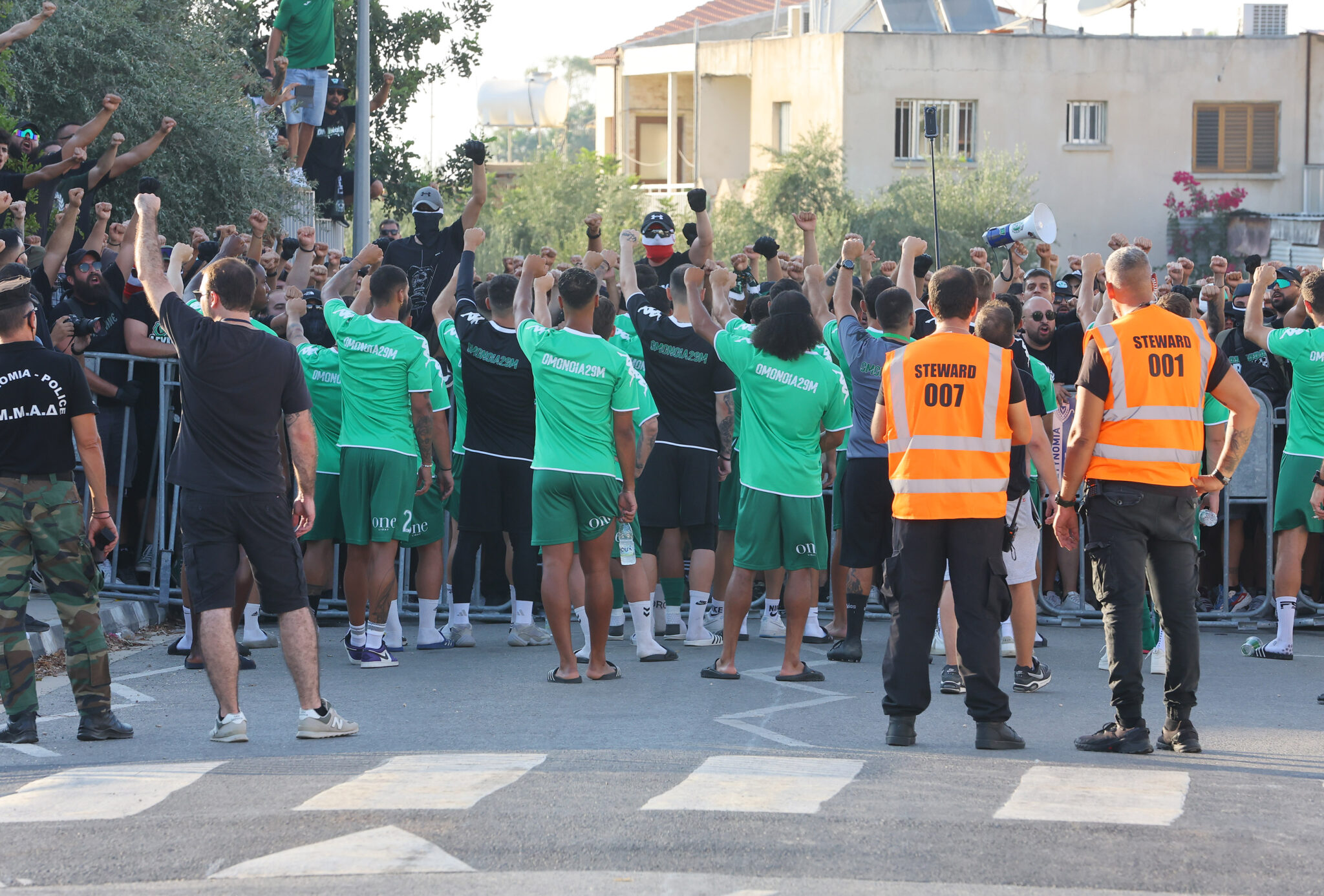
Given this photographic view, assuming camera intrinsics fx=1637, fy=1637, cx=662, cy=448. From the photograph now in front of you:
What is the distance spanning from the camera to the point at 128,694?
27.7 feet

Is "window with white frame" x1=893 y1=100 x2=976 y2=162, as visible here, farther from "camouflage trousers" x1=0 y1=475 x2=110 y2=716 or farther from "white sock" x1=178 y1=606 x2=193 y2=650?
"camouflage trousers" x1=0 y1=475 x2=110 y2=716

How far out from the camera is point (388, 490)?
9.35m

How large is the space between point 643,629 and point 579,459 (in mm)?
1268

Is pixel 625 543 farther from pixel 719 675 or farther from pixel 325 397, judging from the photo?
pixel 325 397

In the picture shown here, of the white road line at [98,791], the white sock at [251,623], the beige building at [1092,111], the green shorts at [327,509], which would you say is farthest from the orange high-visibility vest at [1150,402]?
the beige building at [1092,111]

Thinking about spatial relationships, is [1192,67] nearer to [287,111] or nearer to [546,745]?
[287,111]

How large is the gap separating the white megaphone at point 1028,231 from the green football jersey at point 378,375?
12.8 ft

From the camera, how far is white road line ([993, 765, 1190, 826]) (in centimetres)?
570

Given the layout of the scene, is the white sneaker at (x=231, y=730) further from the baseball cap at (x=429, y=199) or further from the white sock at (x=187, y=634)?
the baseball cap at (x=429, y=199)

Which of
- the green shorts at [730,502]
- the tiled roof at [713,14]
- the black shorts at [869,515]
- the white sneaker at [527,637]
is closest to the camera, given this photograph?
the black shorts at [869,515]

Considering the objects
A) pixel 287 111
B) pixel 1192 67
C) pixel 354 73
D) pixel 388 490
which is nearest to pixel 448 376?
pixel 388 490

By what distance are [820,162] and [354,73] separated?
19.1m

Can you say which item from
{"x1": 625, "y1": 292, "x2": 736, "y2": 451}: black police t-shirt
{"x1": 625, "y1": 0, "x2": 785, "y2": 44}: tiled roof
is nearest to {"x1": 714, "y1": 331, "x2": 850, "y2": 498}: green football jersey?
{"x1": 625, "y1": 292, "x2": 736, "y2": 451}: black police t-shirt

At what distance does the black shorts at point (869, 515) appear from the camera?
9406mm
